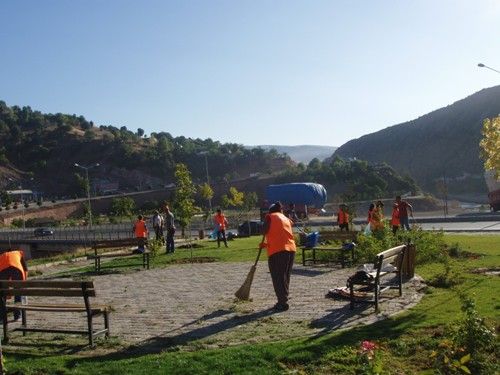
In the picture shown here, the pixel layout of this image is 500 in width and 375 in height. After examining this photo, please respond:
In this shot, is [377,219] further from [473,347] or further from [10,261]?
[473,347]

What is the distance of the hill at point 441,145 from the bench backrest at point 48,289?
10921 cm

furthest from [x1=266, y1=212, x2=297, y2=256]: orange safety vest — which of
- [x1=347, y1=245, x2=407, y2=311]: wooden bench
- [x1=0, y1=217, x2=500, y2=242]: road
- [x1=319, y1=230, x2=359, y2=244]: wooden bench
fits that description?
[x1=0, y1=217, x2=500, y2=242]: road

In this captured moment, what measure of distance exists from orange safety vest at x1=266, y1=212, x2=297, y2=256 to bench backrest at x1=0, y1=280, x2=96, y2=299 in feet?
9.50

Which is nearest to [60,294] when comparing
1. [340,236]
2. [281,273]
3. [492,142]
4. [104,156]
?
[281,273]

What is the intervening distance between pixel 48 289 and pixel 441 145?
146081mm

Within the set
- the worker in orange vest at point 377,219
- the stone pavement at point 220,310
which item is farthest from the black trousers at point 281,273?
the worker in orange vest at point 377,219

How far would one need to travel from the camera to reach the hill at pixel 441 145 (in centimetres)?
12644

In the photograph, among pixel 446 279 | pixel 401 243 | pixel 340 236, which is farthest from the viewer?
pixel 340 236

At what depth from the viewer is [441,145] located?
146 metres

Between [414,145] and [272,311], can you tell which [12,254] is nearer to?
[272,311]

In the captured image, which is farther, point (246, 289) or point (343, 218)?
point (343, 218)

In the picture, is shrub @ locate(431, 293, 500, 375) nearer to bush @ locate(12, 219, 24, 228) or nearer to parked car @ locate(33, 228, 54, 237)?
parked car @ locate(33, 228, 54, 237)

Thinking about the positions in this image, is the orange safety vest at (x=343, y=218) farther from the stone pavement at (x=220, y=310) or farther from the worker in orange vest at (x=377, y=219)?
the stone pavement at (x=220, y=310)

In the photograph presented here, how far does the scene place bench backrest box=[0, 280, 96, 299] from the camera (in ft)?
27.1
